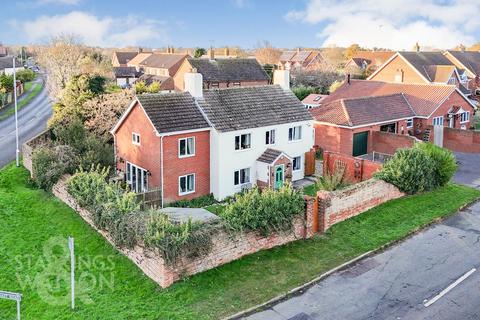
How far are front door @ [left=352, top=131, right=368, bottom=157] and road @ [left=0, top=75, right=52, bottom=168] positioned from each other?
24.8m

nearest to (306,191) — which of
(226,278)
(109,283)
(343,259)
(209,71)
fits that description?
(343,259)

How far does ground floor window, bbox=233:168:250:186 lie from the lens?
30.2m

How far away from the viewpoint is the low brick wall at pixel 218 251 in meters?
18.2

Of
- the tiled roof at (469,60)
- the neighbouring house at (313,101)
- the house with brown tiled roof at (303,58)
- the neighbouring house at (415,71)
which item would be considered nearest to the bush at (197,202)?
the neighbouring house at (313,101)

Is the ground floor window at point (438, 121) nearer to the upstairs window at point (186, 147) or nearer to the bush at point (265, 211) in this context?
the upstairs window at point (186, 147)

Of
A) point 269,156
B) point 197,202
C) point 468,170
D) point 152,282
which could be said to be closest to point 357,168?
point 269,156

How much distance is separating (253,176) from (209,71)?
3668 cm

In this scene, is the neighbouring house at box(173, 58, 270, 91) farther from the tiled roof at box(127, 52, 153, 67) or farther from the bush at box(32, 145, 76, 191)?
the bush at box(32, 145, 76, 191)

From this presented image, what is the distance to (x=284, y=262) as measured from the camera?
66.1 ft

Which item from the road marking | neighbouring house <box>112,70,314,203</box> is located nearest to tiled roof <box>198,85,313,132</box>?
neighbouring house <box>112,70,314,203</box>

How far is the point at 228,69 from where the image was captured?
221 ft

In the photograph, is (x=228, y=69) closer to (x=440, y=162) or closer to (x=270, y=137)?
(x=270, y=137)

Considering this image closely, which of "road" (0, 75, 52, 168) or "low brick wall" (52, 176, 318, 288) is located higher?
"road" (0, 75, 52, 168)

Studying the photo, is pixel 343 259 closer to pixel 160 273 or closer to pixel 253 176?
pixel 160 273
